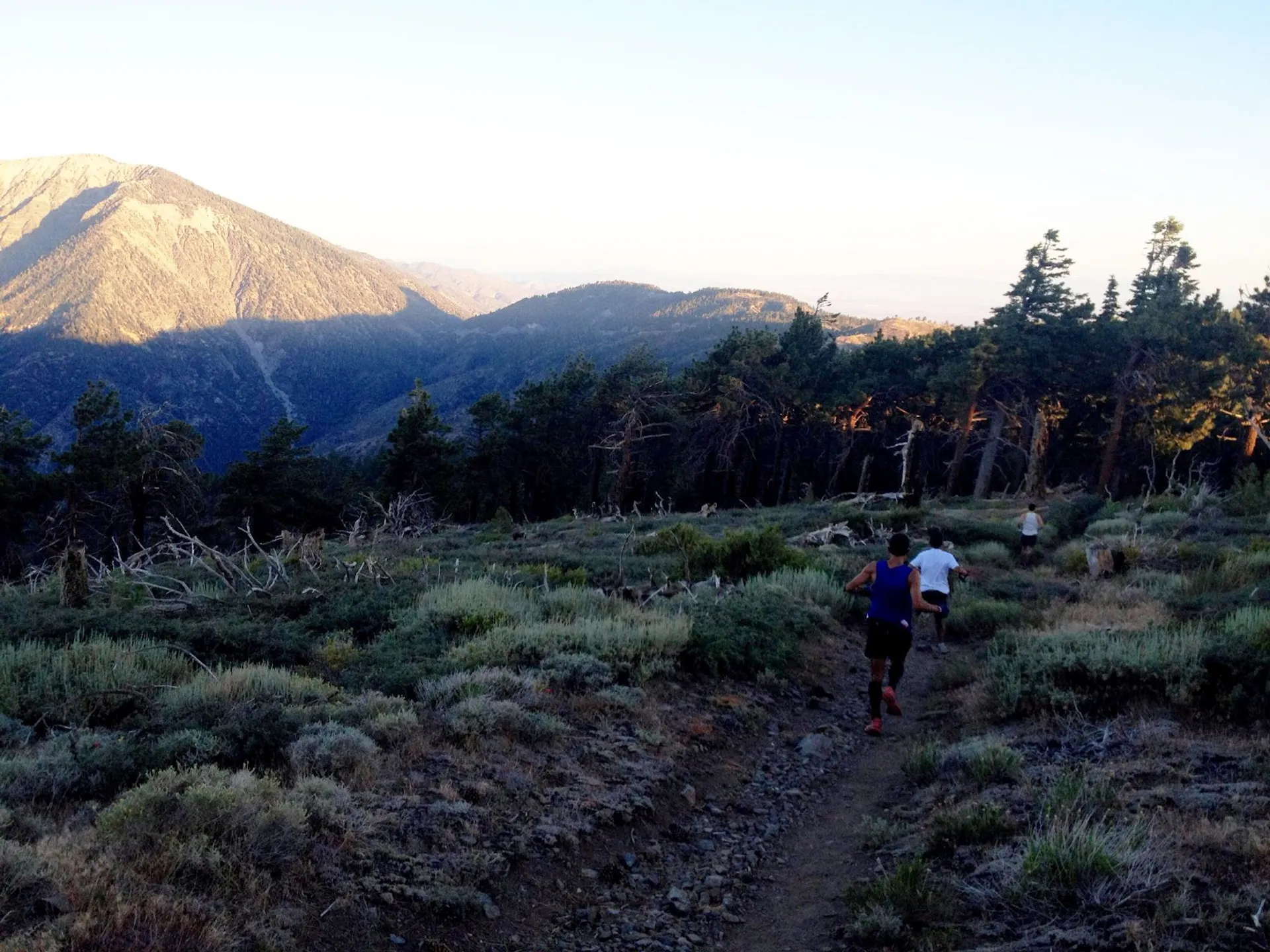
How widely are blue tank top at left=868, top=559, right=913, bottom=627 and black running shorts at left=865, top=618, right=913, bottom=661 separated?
Result: 5 cm

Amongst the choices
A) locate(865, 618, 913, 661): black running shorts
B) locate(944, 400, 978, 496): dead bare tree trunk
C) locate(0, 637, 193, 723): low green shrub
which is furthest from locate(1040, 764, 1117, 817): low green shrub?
locate(944, 400, 978, 496): dead bare tree trunk

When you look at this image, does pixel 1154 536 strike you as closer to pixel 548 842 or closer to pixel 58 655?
pixel 548 842

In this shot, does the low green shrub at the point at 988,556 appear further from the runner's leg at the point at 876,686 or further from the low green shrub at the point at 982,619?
the runner's leg at the point at 876,686

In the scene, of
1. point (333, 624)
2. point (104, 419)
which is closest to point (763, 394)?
point (104, 419)

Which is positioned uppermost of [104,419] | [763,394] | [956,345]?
[956,345]

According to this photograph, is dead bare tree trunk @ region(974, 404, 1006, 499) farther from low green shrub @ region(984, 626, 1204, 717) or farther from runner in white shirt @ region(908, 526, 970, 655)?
low green shrub @ region(984, 626, 1204, 717)

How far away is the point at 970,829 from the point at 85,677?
259 inches

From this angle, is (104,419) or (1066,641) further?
(104,419)

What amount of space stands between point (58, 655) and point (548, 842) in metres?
5.24

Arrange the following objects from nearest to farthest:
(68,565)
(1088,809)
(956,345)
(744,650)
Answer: (1088,809) < (744,650) < (68,565) < (956,345)

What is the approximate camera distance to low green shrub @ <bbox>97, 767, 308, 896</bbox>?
13.1 ft

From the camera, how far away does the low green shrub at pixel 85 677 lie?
6.67 metres

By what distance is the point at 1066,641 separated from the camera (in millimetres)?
Answer: 8547

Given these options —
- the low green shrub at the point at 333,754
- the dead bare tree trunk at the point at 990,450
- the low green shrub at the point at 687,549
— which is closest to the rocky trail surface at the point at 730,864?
the low green shrub at the point at 333,754
